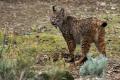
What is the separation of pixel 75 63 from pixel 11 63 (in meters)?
3.28

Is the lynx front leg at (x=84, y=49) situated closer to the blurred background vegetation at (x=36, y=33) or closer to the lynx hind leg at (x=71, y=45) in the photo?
the lynx hind leg at (x=71, y=45)

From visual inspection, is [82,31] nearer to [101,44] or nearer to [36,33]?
[101,44]

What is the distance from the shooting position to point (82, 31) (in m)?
10.9

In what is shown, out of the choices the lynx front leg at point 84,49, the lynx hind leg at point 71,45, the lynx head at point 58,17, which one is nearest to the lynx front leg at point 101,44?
the lynx front leg at point 84,49

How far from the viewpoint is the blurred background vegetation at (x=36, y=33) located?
7.61 meters

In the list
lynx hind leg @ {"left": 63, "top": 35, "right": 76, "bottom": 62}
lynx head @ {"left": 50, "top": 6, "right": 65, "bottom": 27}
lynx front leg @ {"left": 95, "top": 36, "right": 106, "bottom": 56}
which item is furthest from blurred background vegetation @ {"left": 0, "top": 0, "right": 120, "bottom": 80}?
lynx front leg @ {"left": 95, "top": 36, "right": 106, "bottom": 56}

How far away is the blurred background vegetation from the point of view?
7605mm

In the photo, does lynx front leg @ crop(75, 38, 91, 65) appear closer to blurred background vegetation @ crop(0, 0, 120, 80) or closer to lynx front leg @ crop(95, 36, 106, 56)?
lynx front leg @ crop(95, 36, 106, 56)

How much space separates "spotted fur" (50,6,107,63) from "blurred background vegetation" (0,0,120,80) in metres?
0.53

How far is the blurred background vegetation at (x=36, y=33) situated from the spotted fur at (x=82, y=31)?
53 cm

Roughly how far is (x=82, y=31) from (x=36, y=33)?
3128 mm

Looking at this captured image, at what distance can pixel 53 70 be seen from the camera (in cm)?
758

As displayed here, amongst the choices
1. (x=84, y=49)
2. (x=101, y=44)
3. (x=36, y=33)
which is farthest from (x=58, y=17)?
(x=36, y=33)

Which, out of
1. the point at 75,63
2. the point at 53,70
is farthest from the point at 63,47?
the point at 53,70
